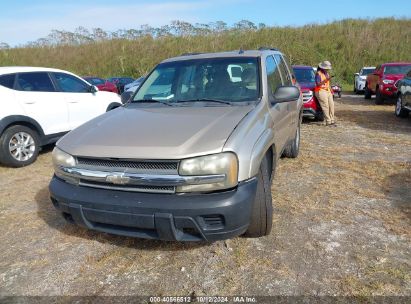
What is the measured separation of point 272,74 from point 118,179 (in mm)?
2364

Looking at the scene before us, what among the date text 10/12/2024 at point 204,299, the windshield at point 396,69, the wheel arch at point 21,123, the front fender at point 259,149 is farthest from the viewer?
the windshield at point 396,69

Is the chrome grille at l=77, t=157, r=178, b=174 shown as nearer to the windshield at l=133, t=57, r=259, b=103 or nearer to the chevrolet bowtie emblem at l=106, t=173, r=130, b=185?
the chevrolet bowtie emblem at l=106, t=173, r=130, b=185

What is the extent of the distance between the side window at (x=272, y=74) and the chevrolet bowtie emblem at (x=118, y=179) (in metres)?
1.93

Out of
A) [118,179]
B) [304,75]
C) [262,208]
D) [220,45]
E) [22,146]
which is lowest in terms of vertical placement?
[22,146]

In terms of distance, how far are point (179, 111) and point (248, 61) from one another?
1.11 meters

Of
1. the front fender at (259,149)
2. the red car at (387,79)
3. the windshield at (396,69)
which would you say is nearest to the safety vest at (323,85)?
the red car at (387,79)

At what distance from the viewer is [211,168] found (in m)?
2.73

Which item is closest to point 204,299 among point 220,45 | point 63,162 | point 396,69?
point 63,162

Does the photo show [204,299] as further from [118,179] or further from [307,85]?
[307,85]

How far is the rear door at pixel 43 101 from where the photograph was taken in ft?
21.1

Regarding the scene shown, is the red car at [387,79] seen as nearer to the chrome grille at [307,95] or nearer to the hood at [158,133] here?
the chrome grille at [307,95]

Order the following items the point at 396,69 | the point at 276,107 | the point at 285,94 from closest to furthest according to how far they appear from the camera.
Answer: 1. the point at 285,94
2. the point at 276,107
3. the point at 396,69

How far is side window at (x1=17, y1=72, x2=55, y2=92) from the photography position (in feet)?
→ 21.2

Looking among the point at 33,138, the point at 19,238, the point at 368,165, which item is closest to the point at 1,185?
the point at 33,138
